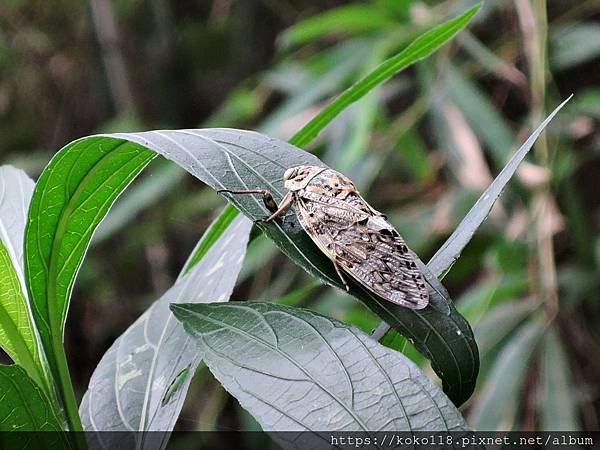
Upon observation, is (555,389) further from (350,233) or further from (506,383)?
(350,233)

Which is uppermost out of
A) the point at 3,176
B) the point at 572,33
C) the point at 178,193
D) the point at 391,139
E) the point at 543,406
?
the point at 3,176

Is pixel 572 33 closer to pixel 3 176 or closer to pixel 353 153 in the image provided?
pixel 353 153

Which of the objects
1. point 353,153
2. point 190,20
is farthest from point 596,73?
point 190,20

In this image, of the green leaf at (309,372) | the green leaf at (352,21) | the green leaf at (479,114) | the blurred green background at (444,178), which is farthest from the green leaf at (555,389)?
the green leaf at (309,372)

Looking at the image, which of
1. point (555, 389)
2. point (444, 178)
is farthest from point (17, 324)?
point (444, 178)

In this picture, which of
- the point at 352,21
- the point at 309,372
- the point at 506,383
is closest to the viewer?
the point at 309,372

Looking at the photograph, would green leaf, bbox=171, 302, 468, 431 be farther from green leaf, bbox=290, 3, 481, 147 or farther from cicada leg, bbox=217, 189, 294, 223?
green leaf, bbox=290, 3, 481, 147
